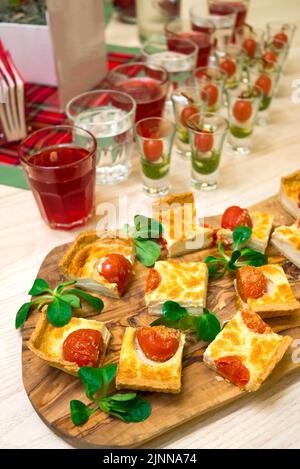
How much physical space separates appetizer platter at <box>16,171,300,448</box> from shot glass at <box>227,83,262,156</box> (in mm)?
366

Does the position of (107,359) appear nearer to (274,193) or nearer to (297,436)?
(297,436)

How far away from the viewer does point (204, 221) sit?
1.28 m

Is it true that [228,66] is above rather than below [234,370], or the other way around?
above

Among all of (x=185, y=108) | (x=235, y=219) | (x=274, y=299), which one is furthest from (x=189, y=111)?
(x=274, y=299)

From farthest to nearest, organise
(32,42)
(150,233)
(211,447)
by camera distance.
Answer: (32,42) < (150,233) < (211,447)

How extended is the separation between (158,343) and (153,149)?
0.59 metres

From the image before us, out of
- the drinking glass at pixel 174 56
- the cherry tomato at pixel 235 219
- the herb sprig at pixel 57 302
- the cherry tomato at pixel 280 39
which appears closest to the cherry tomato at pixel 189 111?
the drinking glass at pixel 174 56

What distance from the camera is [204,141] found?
134 centimetres

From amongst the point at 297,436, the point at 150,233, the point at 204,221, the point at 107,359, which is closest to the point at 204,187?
the point at 204,221

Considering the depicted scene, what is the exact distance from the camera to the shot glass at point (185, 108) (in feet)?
4.89

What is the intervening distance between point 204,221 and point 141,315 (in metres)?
0.33

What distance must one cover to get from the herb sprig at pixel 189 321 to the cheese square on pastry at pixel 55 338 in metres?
0.11

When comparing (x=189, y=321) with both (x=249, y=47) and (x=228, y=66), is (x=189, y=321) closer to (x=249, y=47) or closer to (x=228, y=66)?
(x=228, y=66)

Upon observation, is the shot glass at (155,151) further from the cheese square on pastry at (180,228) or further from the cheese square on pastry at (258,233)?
the cheese square on pastry at (258,233)
